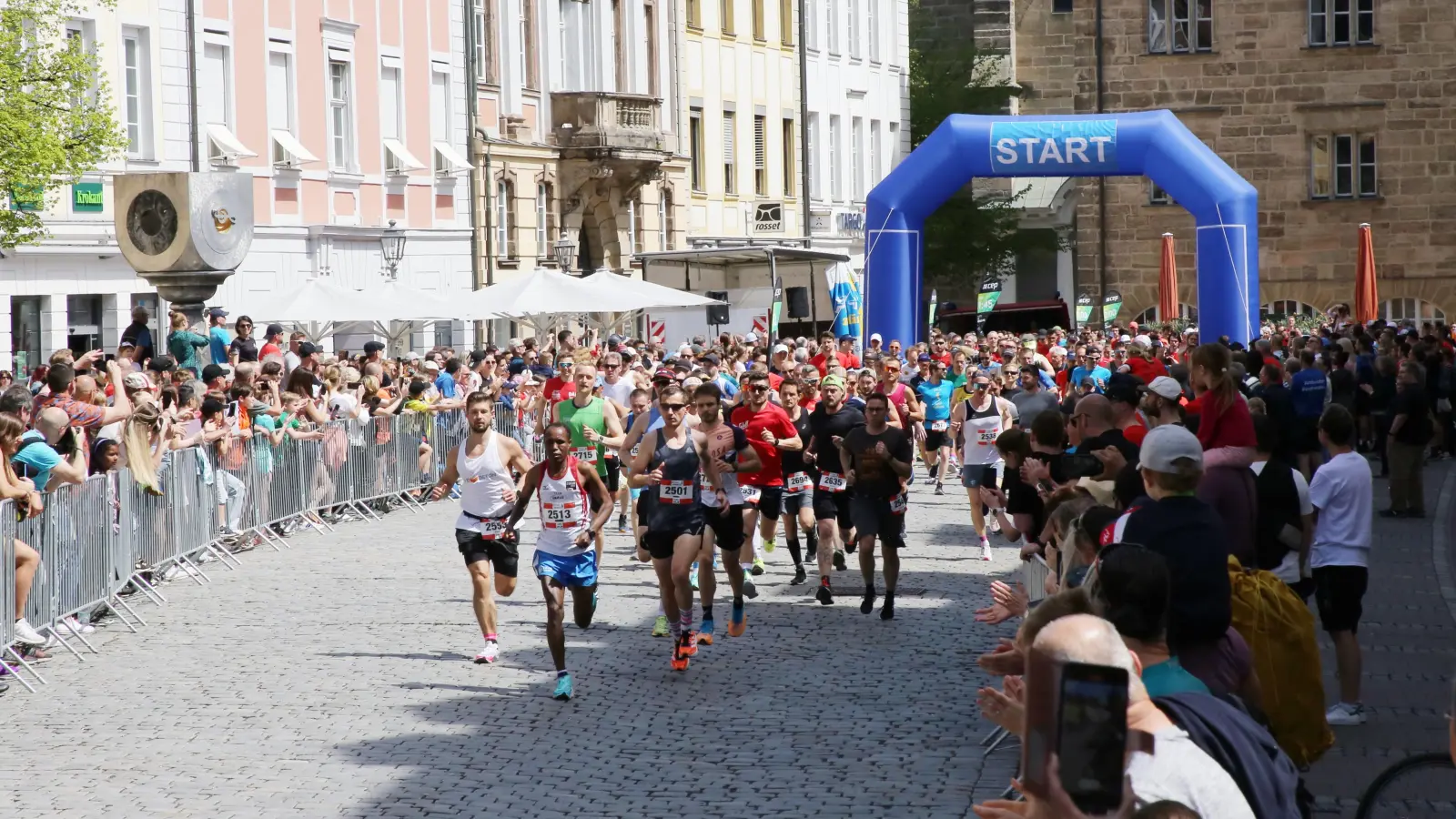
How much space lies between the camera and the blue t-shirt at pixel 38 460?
46.3 feet

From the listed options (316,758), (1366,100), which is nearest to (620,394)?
(316,758)

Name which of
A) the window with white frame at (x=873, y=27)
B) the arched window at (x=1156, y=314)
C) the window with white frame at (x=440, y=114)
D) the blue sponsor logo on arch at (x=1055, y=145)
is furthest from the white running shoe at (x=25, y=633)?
the window with white frame at (x=873, y=27)

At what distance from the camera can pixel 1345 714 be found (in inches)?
438

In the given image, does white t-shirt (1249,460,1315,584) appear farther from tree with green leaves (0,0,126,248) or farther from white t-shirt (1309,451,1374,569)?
tree with green leaves (0,0,126,248)

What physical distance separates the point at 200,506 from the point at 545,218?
2617 centimetres

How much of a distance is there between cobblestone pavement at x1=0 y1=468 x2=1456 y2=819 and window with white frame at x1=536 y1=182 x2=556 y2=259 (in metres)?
26.4

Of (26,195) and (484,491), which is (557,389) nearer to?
(26,195)

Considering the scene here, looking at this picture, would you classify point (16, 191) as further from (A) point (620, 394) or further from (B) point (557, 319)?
(B) point (557, 319)

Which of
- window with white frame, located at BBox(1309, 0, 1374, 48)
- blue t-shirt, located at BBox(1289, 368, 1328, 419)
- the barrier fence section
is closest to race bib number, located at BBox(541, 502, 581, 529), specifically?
the barrier fence section

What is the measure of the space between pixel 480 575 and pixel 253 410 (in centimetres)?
779

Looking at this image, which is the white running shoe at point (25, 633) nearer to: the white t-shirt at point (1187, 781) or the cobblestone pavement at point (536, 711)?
the cobblestone pavement at point (536, 711)

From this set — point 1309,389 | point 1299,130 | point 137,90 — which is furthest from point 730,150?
point 1309,389

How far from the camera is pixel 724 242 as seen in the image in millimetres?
51219

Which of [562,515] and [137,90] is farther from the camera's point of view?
[137,90]
